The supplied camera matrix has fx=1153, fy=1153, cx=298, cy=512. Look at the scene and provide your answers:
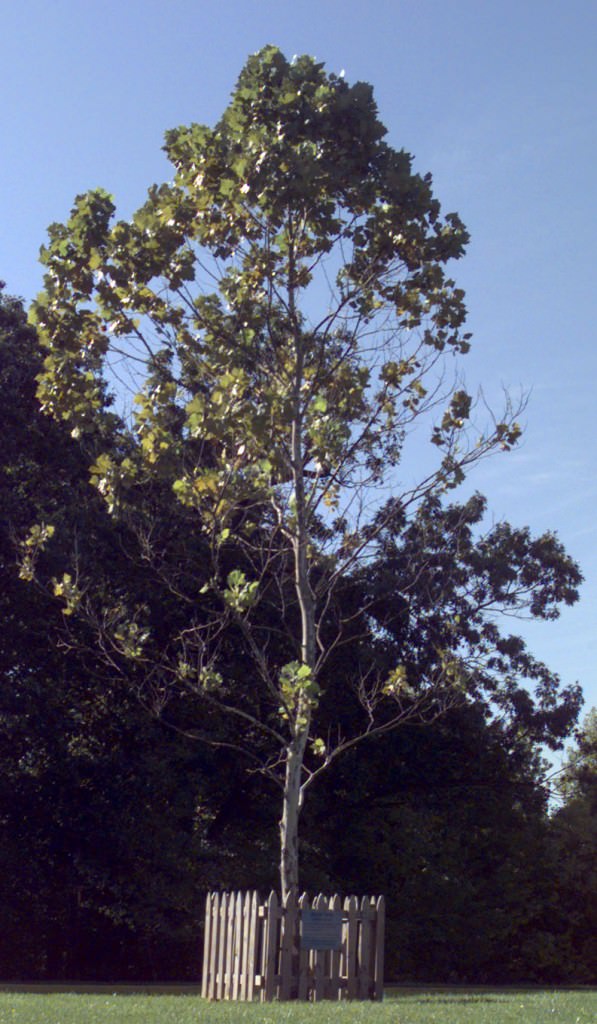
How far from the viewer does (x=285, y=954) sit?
13.2m

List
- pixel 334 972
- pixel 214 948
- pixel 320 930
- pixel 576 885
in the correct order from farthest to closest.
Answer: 1. pixel 576 885
2. pixel 214 948
3. pixel 334 972
4. pixel 320 930

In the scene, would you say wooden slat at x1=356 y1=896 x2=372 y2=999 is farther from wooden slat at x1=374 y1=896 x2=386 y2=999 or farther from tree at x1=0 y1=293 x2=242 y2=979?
tree at x1=0 y1=293 x2=242 y2=979

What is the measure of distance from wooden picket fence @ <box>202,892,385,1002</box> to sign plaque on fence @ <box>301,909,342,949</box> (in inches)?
2.7

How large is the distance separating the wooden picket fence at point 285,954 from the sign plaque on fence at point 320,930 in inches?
2.7

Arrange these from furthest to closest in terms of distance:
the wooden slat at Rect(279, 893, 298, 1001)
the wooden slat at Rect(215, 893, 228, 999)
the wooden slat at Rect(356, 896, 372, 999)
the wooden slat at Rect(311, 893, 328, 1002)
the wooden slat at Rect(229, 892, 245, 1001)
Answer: the wooden slat at Rect(215, 893, 228, 999) → the wooden slat at Rect(356, 896, 372, 999) → the wooden slat at Rect(229, 892, 245, 1001) → the wooden slat at Rect(311, 893, 328, 1002) → the wooden slat at Rect(279, 893, 298, 1001)

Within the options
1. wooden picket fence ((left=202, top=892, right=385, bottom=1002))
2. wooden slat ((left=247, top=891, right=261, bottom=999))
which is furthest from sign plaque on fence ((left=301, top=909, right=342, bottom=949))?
wooden slat ((left=247, top=891, right=261, bottom=999))

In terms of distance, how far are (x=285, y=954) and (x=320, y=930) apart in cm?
49

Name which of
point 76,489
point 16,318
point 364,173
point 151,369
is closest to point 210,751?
point 76,489

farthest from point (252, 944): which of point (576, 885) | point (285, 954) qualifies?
point (576, 885)

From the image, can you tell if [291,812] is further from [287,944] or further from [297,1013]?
[297,1013]

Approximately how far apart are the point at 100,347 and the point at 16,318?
1381 cm

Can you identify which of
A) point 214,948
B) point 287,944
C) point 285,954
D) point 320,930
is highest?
point 320,930

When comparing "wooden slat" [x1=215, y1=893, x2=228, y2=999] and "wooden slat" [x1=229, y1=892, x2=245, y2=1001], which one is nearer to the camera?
"wooden slat" [x1=229, y1=892, x2=245, y2=1001]

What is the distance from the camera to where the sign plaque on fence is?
43.2ft
